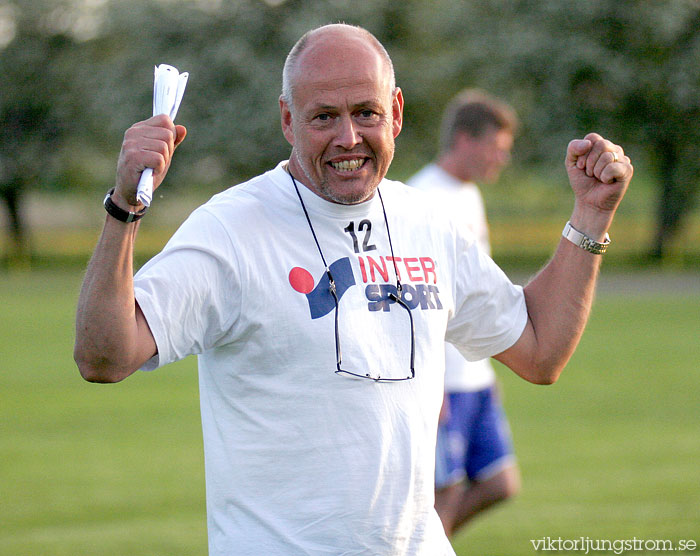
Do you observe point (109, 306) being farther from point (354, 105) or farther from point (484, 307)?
point (484, 307)

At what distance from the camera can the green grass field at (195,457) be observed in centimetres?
720

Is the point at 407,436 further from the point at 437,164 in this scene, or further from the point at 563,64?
the point at 563,64

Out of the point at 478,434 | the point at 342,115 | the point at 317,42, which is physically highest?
the point at 317,42

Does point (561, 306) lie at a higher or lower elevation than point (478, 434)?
higher

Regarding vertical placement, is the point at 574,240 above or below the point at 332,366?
above

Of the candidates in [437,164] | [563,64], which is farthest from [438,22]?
[437,164]

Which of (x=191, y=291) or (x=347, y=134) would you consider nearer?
(x=191, y=291)

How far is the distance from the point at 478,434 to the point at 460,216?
4.38ft

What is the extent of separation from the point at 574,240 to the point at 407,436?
0.89 m

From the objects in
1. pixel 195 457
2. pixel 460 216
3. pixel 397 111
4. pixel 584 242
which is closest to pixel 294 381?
pixel 397 111

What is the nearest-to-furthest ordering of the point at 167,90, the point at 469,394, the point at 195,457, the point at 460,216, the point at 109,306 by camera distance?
the point at 109,306 < the point at 167,90 < the point at 469,394 < the point at 460,216 < the point at 195,457

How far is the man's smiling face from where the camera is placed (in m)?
2.93

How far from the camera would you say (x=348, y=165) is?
9.76ft

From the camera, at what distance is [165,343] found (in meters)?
2.72
